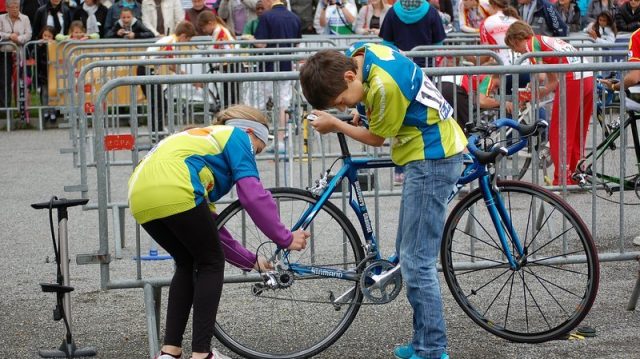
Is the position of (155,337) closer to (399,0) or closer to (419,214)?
(419,214)

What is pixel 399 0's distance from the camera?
13.5 m

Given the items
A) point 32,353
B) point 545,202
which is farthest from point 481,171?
point 32,353

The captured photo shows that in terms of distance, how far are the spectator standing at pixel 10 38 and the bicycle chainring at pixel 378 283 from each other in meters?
12.4

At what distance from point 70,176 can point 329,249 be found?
701cm

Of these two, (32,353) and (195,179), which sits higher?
(195,179)

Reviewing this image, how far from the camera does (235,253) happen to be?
5.92 metres

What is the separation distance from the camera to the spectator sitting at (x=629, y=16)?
1895cm

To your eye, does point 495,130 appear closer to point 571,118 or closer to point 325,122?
point 325,122

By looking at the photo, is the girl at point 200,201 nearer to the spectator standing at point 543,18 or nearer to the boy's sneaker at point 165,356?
the boy's sneaker at point 165,356

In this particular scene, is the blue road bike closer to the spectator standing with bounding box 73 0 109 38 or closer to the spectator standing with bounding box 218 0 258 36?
the spectator standing with bounding box 73 0 109 38

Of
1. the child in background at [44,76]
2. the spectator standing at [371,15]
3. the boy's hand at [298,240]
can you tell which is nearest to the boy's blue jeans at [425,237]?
the boy's hand at [298,240]

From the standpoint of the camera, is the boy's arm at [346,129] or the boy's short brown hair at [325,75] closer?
the boy's short brown hair at [325,75]

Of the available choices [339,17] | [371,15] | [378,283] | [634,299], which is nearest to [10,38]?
[339,17]

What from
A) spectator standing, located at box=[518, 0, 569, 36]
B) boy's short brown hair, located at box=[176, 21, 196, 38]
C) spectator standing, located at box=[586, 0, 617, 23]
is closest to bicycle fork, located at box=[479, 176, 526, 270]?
boy's short brown hair, located at box=[176, 21, 196, 38]
